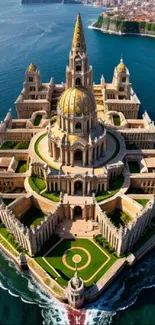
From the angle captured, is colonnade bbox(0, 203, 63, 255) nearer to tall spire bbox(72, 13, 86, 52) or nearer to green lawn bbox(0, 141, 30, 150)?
green lawn bbox(0, 141, 30, 150)

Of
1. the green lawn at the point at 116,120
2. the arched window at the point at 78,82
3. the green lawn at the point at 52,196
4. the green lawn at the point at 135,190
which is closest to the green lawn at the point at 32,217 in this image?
the green lawn at the point at 52,196

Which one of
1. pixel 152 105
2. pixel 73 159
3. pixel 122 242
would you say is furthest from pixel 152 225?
pixel 152 105

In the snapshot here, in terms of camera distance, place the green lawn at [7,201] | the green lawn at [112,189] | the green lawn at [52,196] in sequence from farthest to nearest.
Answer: the green lawn at [112,189] < the green lawn at [7,201] < the green lawn at [52,196]

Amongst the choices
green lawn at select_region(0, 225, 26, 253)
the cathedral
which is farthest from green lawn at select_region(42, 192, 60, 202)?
green lawn at select_region(0, 225, 26, 253)

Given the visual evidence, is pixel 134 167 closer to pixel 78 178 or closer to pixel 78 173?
pixel 78 173

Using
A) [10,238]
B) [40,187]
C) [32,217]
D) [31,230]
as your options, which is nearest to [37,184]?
[40,187]

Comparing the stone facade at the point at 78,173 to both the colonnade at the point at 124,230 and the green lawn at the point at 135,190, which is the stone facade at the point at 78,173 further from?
the green lawn at the point at 135,190
